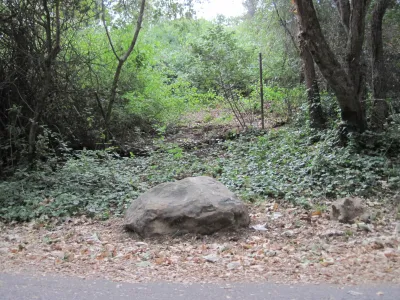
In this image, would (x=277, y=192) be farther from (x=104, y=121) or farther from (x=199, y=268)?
(x=104, y=121)

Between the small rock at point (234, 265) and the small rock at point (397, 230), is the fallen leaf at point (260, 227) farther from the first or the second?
the small rock at point (397, 230)

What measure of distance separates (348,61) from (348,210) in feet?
15.7

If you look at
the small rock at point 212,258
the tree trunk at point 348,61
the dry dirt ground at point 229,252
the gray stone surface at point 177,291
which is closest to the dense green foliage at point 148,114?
the tree trunk at point 348,61

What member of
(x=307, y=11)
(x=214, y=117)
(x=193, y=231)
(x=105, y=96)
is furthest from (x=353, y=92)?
(x=214, y=117)

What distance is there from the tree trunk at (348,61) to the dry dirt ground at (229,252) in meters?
2.96

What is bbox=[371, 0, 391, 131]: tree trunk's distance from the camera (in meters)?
9.77

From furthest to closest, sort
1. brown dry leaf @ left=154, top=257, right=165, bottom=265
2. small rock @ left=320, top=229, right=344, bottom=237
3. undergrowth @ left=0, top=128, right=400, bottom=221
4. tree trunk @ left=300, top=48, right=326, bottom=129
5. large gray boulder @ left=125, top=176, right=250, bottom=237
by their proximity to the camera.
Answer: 1. tree trunk @ left=300, top=48, right=326, bottom=129
2. undergrowth @ left=0, top=128, right=400, bottom=221
3. large gray boulder @ left=125, top=176, right=250, bottom=237
4. small rock @ left=320, top=229, right=344, bottom=237
5. brown dry leaf @ left=154, top=257, right=165, bottom=265

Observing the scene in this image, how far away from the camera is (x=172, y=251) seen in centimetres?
539

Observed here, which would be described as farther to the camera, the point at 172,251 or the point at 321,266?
the point at 172,251

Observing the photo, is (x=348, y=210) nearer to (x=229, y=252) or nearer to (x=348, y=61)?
(x=229, y=252)

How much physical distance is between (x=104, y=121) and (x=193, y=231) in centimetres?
750

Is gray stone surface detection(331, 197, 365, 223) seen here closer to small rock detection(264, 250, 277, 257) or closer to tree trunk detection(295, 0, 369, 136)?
small rock detection(264, 250, 277, 257)

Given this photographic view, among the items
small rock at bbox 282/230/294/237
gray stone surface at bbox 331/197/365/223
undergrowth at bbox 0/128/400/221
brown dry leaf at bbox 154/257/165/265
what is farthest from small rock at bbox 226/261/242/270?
undergrowth at bbox 0/128/400/221

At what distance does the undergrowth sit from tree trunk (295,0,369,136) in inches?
26.6
